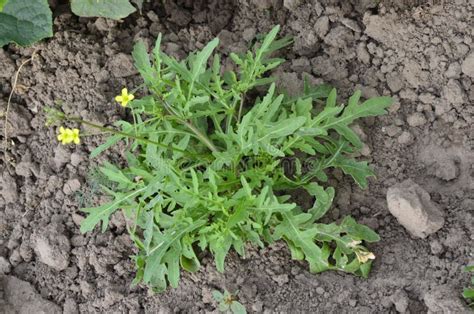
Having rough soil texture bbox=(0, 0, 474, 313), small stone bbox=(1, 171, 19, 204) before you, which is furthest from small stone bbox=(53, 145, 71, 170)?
small stone bbox=(1, 171, 19, 204)

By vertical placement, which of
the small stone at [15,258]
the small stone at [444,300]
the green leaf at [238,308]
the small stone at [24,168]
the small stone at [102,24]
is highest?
the small stone at [102,24]

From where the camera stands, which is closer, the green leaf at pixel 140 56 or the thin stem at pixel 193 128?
the thin stem at pixel 193 128

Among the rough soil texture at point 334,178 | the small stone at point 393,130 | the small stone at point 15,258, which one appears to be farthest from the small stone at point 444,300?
the small stone at point 15,258

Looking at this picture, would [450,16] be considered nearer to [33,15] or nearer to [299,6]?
[299,6]

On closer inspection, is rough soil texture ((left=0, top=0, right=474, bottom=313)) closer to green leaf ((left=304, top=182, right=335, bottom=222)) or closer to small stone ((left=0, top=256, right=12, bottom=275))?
small stone ((left=0, top=256, right=12, bottom=275))

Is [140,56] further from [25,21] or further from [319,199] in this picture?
[319,199]

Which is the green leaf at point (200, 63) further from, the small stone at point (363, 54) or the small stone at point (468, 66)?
the small stone at point (468, 66)

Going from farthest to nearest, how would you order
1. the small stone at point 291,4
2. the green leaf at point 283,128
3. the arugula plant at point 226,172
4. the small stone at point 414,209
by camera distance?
1. the small stone at point 291,4
2. the small stone at point 414,209
3. the arugula plant at point 226,172
4. the green leaf at point 283,128
